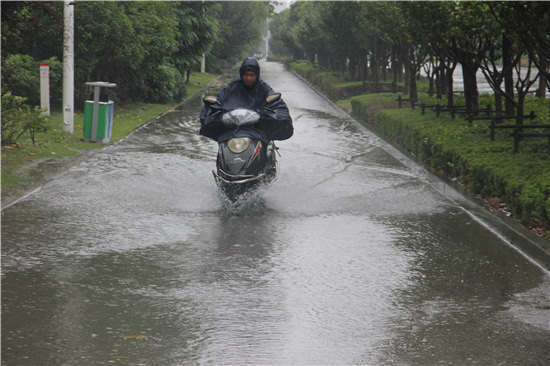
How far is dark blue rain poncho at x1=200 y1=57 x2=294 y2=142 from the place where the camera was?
944 cm

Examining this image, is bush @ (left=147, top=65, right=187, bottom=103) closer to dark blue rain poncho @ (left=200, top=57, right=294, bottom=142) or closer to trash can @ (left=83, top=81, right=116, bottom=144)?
trash can @ (left=83, top=81, right=116, bottom=144)

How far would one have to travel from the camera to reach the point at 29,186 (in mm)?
10602

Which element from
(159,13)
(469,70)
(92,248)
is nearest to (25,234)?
(92,248)

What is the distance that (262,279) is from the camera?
636 centimetres

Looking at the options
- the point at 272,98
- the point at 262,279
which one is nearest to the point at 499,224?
the point at 272,98

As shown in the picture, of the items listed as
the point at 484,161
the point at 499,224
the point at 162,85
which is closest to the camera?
the point at 499,224

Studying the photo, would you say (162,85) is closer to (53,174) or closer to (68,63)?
(68,63)

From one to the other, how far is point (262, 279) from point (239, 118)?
10.8 ft

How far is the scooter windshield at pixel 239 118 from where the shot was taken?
30.1 ft

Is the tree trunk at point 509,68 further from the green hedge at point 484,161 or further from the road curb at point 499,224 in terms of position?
the road curb at point 499,224

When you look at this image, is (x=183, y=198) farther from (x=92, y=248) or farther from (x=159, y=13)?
(x=159, y=13)

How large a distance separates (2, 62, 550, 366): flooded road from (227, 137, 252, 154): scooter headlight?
0.82 m

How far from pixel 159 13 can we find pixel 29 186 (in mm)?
16356

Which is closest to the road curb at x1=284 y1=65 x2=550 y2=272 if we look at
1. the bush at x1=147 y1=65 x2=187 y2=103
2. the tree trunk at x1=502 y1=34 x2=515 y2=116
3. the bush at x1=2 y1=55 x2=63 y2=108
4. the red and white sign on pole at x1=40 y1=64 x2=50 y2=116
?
the tree trunk at x1=502 y1=34 x2=515 y2=116
